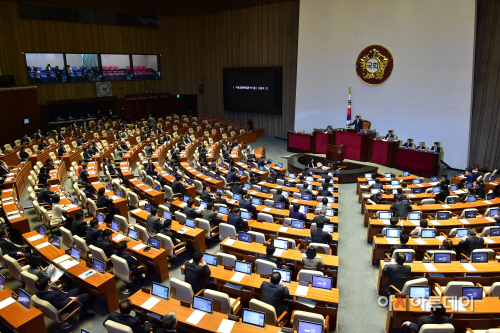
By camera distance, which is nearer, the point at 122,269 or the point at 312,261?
the point at 312,261

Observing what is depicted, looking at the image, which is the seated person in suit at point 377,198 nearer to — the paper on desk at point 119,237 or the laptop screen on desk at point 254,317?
the laptop screen on desk at point 254,317

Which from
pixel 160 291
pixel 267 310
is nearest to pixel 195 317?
pixel 160 291

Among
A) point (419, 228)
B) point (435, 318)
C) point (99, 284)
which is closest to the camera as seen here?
point (435, 318)

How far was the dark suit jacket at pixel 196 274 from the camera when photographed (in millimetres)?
6188

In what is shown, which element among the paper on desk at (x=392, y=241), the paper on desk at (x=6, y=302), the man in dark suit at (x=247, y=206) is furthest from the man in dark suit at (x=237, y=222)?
Answer: the paper on desk at (x=6, y=302)

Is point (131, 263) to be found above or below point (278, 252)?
below

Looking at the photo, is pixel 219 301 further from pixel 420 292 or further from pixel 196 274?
pixel 420 292

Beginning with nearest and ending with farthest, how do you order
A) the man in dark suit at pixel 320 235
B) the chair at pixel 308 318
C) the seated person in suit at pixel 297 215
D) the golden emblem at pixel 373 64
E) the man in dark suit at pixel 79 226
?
1. the chair at pixel 308 318
2. the man in dark suit at pixel 320 235
3. the man in dark suit at pixel 79 226
4. the seated person in suit at pixel 297 215
5. the golden emblem at pixel 373 64

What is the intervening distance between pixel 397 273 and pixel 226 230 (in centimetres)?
389

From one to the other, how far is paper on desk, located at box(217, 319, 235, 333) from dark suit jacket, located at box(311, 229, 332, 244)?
3.15 m

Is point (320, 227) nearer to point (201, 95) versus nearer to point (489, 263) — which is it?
point (489, 263)

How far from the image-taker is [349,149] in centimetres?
1784

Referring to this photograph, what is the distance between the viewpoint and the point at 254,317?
4.97 m

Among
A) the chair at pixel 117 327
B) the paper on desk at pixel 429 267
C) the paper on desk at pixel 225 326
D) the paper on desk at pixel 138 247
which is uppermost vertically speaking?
the chair at pixel 117 327
